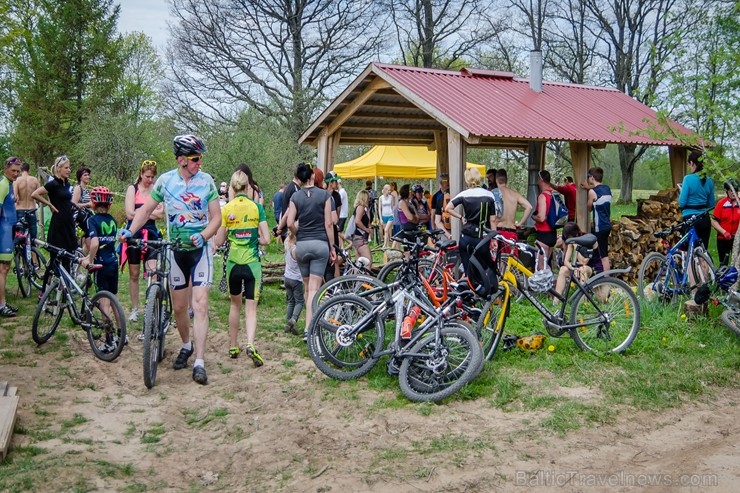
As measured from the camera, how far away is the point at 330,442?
4.89m

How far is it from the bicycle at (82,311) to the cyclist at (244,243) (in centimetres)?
117

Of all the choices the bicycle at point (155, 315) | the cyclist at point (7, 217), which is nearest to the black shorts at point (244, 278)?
the bicycle at point (155, 315)

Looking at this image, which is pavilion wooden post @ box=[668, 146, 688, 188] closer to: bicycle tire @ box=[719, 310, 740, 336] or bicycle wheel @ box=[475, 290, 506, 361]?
bicycle tire @ box=[719, 310, 740, 336]

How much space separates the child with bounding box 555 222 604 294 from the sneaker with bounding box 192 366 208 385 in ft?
12.2

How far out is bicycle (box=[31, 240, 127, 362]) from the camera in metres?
6.84

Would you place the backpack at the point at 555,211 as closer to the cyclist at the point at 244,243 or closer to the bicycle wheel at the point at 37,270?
the cyclist at the point at 244,243

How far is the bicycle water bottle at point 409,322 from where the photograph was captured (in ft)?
19.9

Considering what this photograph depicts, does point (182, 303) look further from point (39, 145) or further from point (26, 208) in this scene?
point (39, 145)

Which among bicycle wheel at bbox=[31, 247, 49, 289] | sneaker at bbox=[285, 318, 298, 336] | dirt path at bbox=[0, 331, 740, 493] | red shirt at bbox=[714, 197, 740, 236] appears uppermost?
red shirt at bbox=[714, 197, 740, 236]

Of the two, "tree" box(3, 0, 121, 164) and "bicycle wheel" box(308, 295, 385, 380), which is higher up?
"tree" box(3, 0, 121, 164)

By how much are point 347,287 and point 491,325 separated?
1.71m

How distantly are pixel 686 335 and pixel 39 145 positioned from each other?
33.2m

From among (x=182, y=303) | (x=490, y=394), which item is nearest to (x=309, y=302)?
(x=182, y=303)

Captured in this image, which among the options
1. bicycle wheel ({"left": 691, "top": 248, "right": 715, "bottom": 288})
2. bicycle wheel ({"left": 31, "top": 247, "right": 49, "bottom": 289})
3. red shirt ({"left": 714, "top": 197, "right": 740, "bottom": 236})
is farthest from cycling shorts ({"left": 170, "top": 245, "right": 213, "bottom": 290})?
red shirt ({"left": 714, "top": 197, "right": 740, "bottom": 236})
